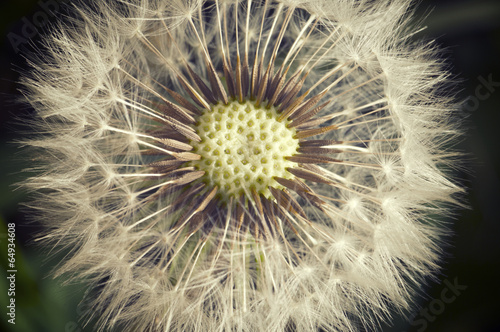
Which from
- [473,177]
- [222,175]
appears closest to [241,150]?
[222,175]

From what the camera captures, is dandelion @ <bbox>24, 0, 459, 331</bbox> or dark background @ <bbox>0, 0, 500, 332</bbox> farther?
dark background @ <bbox>0, 0, 500, 332</bbox>

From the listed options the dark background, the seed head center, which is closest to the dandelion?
the seed head center

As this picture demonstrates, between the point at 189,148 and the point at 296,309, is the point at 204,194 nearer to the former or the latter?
the point at 189,148

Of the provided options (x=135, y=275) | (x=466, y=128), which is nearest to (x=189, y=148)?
(x=135, y=275)

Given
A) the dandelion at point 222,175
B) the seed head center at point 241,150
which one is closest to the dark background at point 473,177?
the dandelion at point 222,175

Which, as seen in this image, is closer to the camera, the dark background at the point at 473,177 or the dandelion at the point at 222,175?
the dandelion at the point at 222,175

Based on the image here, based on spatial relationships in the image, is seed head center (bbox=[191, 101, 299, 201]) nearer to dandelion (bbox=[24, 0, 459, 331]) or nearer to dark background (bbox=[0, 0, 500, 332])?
dandelion (bbox=[24, 0, 459, 331])

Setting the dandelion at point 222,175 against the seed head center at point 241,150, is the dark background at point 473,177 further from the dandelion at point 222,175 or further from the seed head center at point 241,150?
the seed head center at point 241,150
